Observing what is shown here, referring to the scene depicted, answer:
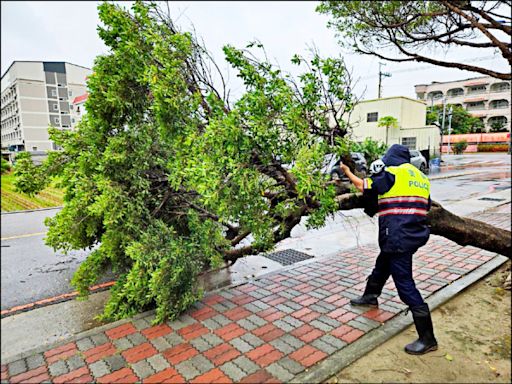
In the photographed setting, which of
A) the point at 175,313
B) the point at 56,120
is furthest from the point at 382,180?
Answer: the point at 56,120

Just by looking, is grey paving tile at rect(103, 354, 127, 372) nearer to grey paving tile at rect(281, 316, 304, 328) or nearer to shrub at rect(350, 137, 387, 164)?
grey paving tile at rect(281, 316, 304, 328)

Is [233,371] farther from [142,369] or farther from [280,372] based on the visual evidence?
[142,369]

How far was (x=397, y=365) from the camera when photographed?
2.86m

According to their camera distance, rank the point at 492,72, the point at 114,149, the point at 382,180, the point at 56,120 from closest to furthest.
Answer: the point at 56,120
the point at 382,180
the point at 114,149
the point at 492,72

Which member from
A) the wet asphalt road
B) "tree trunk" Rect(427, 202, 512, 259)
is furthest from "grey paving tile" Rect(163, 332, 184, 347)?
"tree trunk" Rect(427, 202, 512, 259)

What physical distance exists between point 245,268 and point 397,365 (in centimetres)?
286

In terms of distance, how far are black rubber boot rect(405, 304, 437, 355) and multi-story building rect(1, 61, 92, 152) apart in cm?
328

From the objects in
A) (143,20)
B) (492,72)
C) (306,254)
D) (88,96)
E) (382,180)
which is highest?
(143,20)

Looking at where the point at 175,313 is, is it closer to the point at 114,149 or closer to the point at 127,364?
the point at 127,364

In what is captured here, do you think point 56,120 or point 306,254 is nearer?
point 56,120

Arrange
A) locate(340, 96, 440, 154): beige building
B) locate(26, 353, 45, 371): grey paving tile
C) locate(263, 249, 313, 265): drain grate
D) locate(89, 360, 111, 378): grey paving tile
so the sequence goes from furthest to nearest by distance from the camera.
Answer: locate(340, 96, 440, 154): beige building < locate(263, 249, 313, 265): drain grate < locate(26, 353, 45, 371): grey paving tile < locate(89, 360, 111, 378): grey paving tile

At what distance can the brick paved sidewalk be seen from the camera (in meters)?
2.78

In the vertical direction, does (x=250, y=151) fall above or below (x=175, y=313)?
above

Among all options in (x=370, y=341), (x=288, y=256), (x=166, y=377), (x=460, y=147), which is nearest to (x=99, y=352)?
(x=166, y=377)
